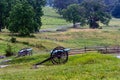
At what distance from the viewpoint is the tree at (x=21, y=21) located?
3270 inches

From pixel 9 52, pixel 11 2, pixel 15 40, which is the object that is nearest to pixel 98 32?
pixel 11 2

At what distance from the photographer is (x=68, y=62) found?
112ft

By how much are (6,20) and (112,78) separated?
72.8 metres

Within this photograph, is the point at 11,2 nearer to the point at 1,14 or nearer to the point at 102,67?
the point at 1,14

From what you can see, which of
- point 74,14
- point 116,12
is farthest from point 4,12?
point 116,12

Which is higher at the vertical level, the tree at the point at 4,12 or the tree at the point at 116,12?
the tree at the point at 4,12

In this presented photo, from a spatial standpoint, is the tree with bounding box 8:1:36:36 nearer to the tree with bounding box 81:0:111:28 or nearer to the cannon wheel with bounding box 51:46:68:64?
the cannon wheel with bounding box 51:46:68:64

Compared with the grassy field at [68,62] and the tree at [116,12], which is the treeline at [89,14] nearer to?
the grassy field at [68,62]

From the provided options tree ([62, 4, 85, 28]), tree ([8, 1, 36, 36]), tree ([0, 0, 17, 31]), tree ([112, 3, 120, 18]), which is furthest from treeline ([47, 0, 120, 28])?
tree ([8, 1, 36, 36])

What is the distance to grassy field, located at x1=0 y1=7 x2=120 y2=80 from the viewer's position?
77.7 ft

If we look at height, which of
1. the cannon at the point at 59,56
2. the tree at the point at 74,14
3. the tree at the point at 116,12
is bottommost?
the tree at the point at 116,12

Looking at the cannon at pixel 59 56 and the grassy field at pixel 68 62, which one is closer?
the grassy field at pixel 68 62

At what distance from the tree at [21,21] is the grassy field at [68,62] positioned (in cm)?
291

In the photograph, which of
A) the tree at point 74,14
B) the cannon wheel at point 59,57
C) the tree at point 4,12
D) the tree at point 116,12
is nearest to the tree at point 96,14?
the tree at point 74,14
